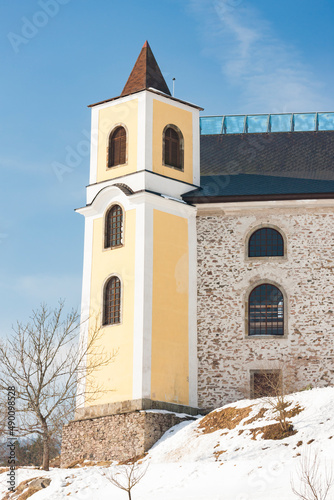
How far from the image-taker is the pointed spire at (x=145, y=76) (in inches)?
1334

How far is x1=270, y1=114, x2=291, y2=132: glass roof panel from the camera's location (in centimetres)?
3875

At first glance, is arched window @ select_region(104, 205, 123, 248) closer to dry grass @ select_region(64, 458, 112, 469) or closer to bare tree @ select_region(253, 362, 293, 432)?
bare tree @ select_region(253, 362, 293, 432)

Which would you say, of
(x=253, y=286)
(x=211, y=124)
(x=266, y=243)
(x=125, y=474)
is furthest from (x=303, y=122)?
(x=125, y=474)

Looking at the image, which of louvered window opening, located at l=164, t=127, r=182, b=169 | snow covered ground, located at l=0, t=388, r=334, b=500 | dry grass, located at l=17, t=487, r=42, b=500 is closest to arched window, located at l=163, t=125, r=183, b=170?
louvered window opening, located at l=164, t=127, r=182, b=169

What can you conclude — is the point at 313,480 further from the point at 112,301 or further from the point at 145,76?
the point at 145,76

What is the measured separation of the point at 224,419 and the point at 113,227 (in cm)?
874

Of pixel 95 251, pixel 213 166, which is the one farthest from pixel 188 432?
pixel 213 166

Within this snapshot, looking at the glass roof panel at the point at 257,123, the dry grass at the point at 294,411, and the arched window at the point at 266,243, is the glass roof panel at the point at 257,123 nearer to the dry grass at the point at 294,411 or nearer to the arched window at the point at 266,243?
the arched window at the point at 266,243

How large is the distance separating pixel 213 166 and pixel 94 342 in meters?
9.17

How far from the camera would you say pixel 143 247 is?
30.9 metres

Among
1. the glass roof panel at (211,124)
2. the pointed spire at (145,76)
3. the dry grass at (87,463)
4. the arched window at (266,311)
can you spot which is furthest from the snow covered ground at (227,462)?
the glass roof panel at (211,124)

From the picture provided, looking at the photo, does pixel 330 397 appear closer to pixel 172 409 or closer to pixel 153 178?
pixel 172 409

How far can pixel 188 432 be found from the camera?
2747 centimetres

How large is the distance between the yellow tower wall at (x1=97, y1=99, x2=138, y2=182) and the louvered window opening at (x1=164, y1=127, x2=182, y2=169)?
51.6 inches
